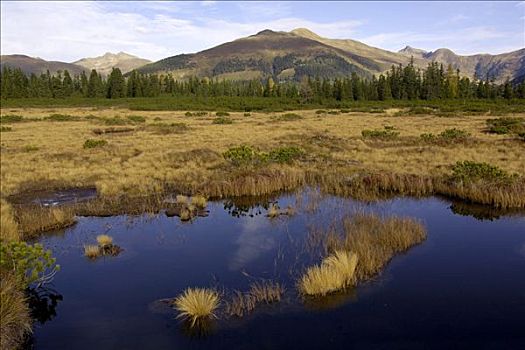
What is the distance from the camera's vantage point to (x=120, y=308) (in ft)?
39.1

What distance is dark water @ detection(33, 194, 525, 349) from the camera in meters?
10.4

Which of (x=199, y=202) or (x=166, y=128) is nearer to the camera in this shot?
(x=199, y=202)

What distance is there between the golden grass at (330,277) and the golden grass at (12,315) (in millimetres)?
6919

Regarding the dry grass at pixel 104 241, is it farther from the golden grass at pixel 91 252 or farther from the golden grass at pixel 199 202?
the golden grass at pixel 199 202

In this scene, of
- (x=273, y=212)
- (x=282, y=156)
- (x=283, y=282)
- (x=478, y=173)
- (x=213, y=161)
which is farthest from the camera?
(x=213, y=161)

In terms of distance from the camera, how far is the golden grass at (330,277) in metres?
→ 12.2

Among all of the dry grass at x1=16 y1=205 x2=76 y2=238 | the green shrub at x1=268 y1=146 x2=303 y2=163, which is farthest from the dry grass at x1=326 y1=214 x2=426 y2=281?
the green shrub at x1=268 y1=146 x2=303 y2=163

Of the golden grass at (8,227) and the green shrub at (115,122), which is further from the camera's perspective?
the green shrub at (115,122)

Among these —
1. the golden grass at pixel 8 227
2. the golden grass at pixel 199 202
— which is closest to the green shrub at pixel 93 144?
the golden grass at pixel 199 202

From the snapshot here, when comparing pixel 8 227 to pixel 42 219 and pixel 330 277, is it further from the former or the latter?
pixel 330 277

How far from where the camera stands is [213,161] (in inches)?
1216

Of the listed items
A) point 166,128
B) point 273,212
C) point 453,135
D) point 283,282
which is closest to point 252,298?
point 283,282

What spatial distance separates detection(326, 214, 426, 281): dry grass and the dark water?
1.51ft

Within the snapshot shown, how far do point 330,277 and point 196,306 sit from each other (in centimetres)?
380
